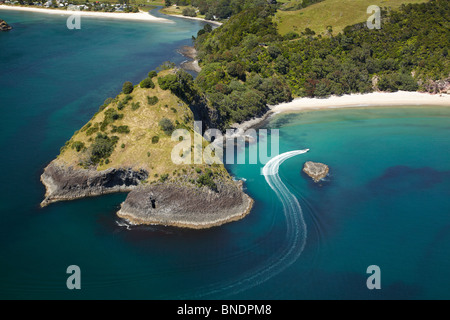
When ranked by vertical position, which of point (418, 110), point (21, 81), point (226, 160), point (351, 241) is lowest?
point (351, 241)

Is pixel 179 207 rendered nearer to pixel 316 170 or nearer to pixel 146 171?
pixel 146 171

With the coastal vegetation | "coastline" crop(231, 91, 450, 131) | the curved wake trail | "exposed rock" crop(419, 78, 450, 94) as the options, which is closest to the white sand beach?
"coastline" crop(231, 91, 450, 131)

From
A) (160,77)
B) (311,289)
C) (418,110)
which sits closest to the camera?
(311,289)

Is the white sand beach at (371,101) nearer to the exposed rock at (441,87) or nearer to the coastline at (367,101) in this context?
the coastline at (367,101)

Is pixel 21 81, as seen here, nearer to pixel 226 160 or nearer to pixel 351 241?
pixel 226 160

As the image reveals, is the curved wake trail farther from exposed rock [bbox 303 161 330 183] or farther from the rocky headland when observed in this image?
the rocky headland

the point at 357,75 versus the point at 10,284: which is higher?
the point at 357,75

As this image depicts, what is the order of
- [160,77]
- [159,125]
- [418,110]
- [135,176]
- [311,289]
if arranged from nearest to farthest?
[311,289] < [135,176] < [159,125] < [160,77] < [418,110]
